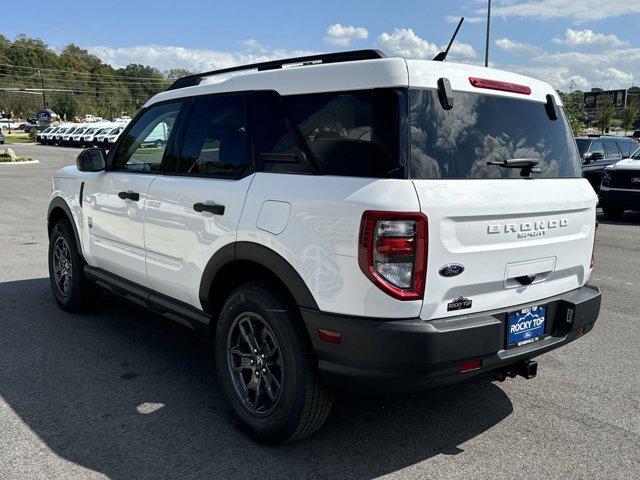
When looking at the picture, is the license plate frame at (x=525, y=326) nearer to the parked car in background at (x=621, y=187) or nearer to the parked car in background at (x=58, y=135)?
the parked car in background at (x=621, y=187)

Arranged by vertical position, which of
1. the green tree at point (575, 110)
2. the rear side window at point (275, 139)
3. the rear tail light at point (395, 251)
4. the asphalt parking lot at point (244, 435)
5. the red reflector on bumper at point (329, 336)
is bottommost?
the asphalt parking lot at point (244, 435)

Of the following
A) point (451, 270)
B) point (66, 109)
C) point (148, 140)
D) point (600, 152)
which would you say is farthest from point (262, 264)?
point (66, 109)

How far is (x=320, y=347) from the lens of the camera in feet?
9.16

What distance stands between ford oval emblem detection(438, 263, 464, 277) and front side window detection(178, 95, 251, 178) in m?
1.30

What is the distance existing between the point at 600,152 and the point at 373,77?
1408cm

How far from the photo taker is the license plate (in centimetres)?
292

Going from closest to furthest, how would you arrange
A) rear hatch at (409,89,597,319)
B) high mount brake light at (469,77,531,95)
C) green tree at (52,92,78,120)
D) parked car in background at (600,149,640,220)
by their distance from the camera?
rear hatch at (409,89,597,319) → high mount brake light at (469,77,531,95) → parked car in background at (600,149,640,220) → green tree at (52,92,78,120)

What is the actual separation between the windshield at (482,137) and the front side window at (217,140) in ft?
3.52

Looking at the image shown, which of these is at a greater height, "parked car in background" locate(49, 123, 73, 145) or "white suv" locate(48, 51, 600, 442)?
"parked car in background" locate(49, 123, 73, 145)

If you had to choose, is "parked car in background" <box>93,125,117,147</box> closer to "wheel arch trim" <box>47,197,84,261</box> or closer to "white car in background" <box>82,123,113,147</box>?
"white car in background" <box>82,123,113,147</box>

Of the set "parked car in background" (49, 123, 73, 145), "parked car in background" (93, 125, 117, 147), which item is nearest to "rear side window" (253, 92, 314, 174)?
"parked car in background" (93, 125, 117, 147)

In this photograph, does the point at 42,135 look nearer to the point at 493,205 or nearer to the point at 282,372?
the point at 282,372

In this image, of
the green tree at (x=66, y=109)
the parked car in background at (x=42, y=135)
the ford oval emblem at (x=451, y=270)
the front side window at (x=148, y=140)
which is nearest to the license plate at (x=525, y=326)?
the ford oval emblem at (x=451, y=270)

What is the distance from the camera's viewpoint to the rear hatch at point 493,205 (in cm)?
266
